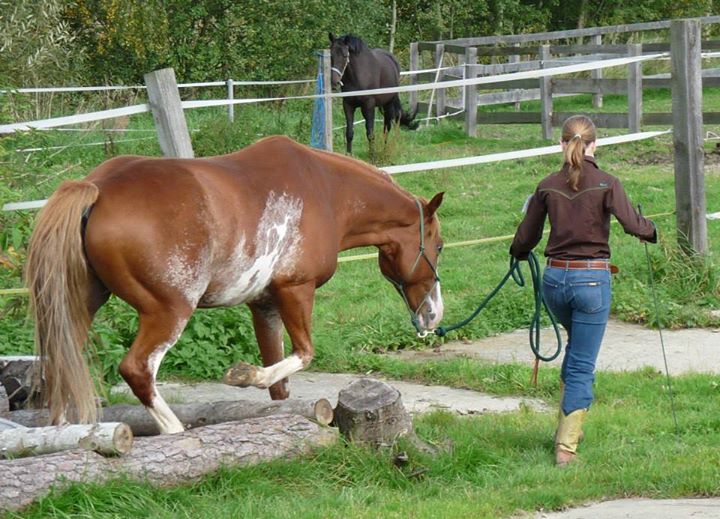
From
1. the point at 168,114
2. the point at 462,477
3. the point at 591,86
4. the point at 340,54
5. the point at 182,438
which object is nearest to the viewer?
the point at 182,438

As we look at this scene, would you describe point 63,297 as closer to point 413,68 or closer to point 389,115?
point 389,115

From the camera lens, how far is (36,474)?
4879 millimetres

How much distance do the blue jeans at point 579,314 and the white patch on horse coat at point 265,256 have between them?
127 centimetres

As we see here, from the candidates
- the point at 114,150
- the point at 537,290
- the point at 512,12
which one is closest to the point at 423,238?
the point at 537,290

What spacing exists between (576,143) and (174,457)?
2.39 meters

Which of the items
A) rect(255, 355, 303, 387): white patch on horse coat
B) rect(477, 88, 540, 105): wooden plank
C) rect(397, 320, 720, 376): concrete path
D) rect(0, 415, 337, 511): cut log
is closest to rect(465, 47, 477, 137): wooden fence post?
rect(477, 88, 540, 105): wooden plank

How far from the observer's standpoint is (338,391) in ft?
25.1

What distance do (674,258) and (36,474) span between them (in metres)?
6.08

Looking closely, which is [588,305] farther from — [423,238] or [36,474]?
[36,474]

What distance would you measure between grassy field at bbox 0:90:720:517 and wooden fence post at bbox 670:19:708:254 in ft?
1.68

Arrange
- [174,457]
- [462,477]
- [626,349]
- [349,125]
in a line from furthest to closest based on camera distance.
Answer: [349,125] → [626,349] → [462,477] → [174,457]

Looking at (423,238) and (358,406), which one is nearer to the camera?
(358,406)

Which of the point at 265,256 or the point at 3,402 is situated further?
the point at 3,402

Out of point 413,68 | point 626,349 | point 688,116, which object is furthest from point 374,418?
point 413,68
